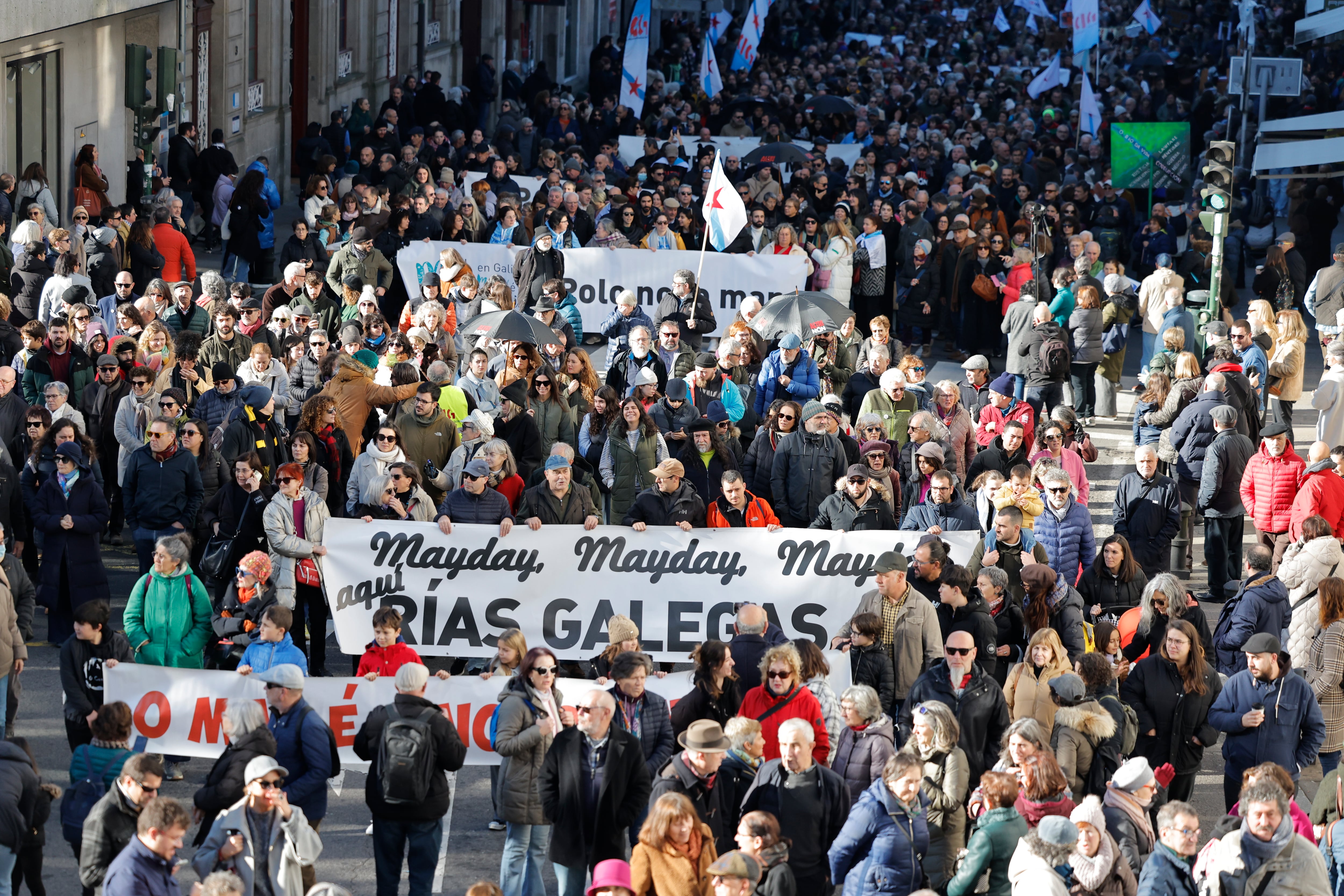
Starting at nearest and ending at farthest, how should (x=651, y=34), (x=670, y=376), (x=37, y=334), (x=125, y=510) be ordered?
(x=125, y=510)
(x=37, y=334)
(x=670, y=376)
(x=651, y=34)

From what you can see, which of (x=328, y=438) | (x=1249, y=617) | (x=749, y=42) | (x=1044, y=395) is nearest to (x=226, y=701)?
(x=328, y=438)

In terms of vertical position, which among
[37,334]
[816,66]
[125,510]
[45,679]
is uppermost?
[816,66]

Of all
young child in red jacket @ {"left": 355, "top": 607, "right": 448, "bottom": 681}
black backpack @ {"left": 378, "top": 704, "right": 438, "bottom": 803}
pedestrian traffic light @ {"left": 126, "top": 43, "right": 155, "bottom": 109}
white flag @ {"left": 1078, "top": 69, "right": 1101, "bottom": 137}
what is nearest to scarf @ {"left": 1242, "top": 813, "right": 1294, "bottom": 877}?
black backpack @ {"left": 378, "top": 704, "right": 438, "bottom": 803}

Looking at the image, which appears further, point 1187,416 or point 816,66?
point 816,66

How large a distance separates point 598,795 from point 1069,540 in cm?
452

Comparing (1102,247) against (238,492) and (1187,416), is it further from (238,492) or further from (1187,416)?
(238,492)

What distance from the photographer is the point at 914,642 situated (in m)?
10.8

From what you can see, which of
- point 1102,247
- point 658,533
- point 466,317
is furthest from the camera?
point 1102,247

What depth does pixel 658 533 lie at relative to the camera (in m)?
12.1

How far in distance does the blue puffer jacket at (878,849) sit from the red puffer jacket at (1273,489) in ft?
21.4

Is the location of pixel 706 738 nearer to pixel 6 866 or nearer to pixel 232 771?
pixel 232 771

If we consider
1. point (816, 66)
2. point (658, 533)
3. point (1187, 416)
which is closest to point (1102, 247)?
point (1187, 416)

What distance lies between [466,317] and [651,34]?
3478 cm

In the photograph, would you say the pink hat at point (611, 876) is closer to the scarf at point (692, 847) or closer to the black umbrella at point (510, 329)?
the scarf at point (692, 847)
